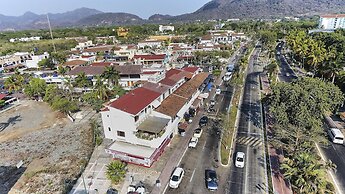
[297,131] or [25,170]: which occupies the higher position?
[297,131]

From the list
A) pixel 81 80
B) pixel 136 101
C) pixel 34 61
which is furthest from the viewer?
pixel 34 61

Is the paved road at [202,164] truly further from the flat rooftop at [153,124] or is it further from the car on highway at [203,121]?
the flat rooftop at [153,124]

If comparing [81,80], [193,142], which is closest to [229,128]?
[193,142]

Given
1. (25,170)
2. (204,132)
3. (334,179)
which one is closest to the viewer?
(334,179)

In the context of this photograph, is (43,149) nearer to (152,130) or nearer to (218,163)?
(152,130)

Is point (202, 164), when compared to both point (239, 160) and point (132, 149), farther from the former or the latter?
point (132, 149)

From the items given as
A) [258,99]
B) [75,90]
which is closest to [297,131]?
[258,99]

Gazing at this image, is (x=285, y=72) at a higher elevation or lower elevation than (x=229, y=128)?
higher
